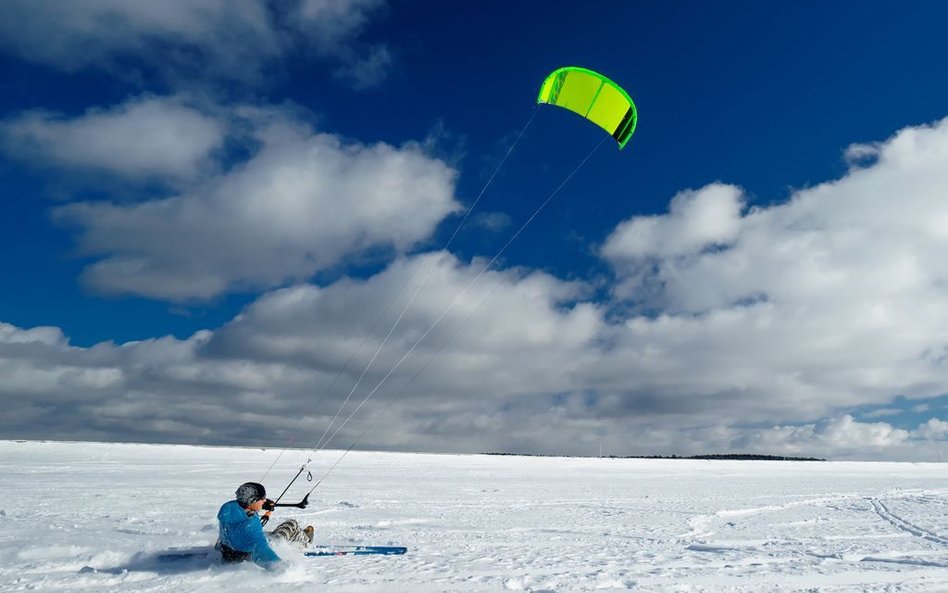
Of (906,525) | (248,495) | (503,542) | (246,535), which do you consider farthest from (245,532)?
(906,525)

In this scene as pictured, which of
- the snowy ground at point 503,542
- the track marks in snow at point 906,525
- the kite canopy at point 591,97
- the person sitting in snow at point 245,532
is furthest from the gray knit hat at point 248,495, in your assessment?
the kite canopy at point 591,97

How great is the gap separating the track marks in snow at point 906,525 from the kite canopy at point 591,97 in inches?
279

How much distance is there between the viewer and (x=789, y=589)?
15.2ft

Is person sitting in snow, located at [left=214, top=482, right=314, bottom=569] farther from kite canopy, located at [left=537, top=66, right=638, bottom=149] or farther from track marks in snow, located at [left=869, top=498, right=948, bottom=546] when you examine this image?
kite canopy, located at [left=537, top=66, right=638, bottom=149]

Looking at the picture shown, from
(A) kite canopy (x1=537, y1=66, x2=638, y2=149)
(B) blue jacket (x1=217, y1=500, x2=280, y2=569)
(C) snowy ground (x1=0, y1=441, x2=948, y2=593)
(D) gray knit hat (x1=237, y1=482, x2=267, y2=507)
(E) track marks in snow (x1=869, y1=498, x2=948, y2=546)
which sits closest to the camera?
(C) snowy ground (x1=0, y1=441, x2=948, y2=593)

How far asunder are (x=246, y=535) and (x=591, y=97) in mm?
8281

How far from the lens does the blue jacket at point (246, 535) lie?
16.4ft

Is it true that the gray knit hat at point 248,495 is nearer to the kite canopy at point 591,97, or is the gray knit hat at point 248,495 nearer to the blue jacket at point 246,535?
the blue jacket at point 246,535

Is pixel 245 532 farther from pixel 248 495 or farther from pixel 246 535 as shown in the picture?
pixel 248 495

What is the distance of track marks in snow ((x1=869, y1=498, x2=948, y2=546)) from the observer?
7.21 m

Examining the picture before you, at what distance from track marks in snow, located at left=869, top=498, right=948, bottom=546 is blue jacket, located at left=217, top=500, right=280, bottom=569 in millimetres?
7259

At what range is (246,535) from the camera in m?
5.00

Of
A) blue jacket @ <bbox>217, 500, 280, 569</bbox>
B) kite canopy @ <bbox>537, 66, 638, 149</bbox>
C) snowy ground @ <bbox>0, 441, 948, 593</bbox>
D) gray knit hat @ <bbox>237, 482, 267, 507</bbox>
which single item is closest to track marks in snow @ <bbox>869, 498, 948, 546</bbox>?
snowy ground @ <bbox>0, 441, 948, 593</bbox>

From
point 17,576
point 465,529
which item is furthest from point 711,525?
point 17,576
